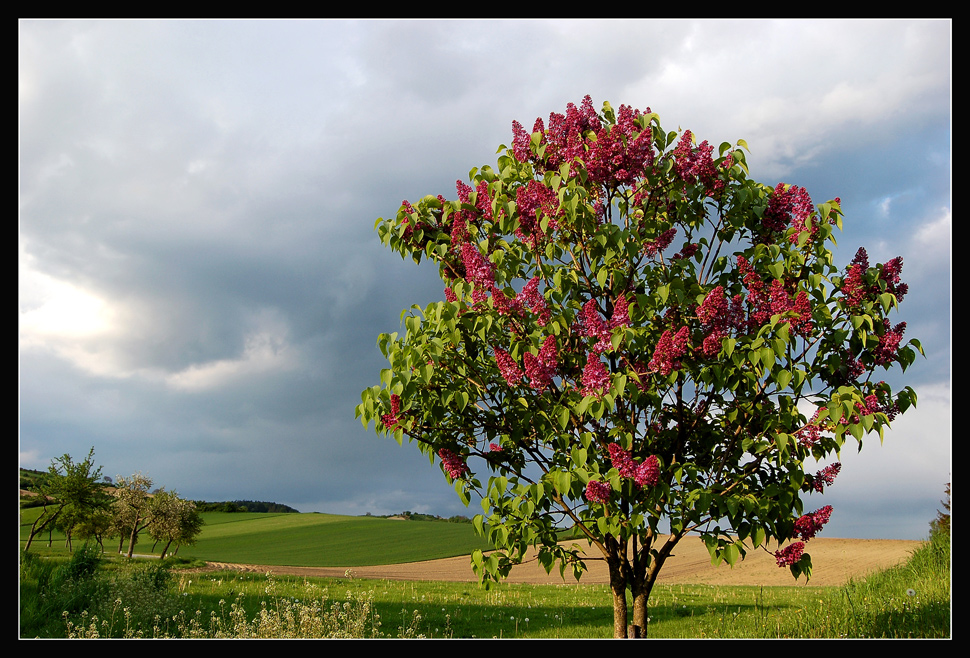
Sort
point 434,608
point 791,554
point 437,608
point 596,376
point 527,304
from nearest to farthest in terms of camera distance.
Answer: point 596,376 → point 527,304 → point 791,554 → point 434,608 → point 437,608

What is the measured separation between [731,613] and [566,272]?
1069 cm

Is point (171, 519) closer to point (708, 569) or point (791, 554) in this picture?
point (708, 569)

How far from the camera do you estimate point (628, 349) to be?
6.69 meters

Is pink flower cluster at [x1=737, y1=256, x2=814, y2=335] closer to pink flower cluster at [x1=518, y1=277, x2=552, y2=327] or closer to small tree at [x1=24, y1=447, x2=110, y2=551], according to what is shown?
pink flower cluster at [x1=518, y1=277, x2=552, y2=327]

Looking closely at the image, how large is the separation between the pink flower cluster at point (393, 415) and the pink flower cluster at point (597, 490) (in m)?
2.36

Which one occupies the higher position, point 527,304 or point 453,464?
point 527,304

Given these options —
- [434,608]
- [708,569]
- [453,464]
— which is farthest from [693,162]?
[708,569]

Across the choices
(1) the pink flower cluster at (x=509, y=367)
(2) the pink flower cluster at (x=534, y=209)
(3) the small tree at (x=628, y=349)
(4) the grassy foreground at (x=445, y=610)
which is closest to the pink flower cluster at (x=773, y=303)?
(3) the small tree at (x=628, y=349)

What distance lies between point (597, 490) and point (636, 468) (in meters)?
0.51

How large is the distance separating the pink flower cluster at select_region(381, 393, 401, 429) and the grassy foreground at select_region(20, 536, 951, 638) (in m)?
3.57

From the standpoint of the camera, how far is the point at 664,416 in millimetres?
7793

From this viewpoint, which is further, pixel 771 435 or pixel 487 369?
pixel 487 369
